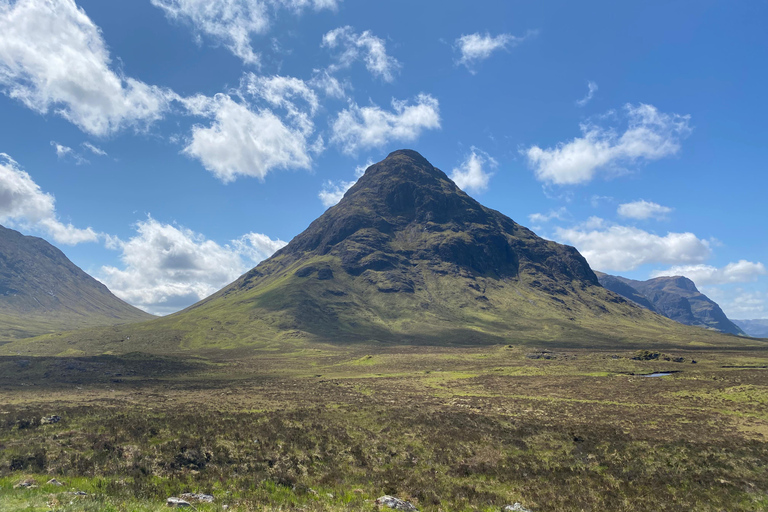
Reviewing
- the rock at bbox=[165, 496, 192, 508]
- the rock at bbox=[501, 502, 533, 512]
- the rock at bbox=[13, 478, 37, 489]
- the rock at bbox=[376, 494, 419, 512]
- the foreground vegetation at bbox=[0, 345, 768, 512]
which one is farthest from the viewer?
the foreground vegetation at bbox=[0, 345, 768, 512]

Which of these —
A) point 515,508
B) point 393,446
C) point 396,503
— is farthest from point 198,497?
point 393,446

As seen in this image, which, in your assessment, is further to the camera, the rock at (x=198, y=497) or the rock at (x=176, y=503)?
the rock at (x=198, y=497)

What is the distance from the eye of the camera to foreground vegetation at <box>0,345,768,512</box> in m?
18.4

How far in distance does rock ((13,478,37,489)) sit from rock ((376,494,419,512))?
1517 centimetres

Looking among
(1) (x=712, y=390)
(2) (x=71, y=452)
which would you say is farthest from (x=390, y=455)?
(1) (x=712, y=390)

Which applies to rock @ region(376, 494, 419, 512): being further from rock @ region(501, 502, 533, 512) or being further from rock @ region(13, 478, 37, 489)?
rock @ region(13, 478, 37, 489)

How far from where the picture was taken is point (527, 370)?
8169 cm

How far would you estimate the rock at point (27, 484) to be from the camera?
15.8 m

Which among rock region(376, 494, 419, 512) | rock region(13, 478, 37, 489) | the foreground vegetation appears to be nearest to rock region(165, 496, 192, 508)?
the foreground vegetation

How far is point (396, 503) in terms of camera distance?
1700 centimetres

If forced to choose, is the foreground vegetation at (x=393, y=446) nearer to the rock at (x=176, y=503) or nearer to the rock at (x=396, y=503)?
the rock at (x=176, y=503)

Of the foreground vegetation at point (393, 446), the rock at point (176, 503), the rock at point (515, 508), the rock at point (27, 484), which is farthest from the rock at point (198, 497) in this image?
the rock at point (515, 508)

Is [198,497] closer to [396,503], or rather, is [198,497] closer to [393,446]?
[396,503]

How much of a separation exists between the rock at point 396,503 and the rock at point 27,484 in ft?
49.8
